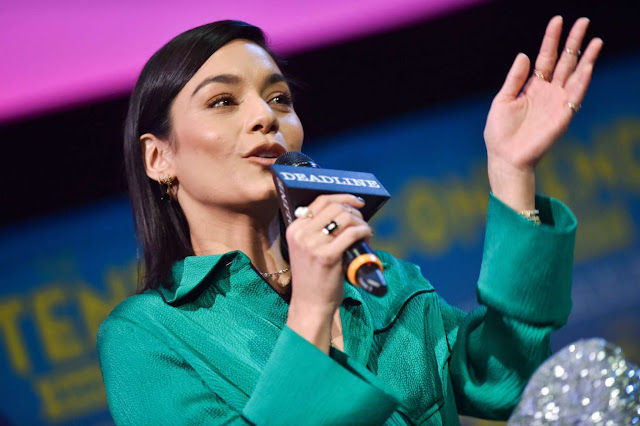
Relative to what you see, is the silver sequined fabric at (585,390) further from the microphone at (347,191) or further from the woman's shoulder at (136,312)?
the woman's shoulder at (136,312)

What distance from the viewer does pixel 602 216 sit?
282 centimetres

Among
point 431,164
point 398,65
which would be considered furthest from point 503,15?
point 431,164

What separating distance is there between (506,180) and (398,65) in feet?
5.30

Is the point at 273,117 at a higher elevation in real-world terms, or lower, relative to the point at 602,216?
higher

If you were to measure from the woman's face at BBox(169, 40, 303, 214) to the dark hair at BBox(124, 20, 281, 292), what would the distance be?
0.03 meters

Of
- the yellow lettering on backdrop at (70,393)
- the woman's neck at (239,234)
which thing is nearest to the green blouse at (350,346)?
the woman's neck at (239,234)

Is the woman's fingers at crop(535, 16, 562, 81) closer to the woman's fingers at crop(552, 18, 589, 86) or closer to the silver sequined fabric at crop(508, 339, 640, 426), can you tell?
the woman's fingers at crop(552, 18, 589, 86)

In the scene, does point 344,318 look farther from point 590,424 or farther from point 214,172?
point 590,424

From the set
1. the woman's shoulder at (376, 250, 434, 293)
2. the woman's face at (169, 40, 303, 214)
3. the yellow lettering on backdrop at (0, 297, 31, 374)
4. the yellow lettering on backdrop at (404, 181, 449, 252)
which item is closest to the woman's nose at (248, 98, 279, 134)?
the woman's face at (169, 40, 303, 214)

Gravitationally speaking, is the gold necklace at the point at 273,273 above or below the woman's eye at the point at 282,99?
below

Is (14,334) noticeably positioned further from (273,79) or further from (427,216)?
(273,79)

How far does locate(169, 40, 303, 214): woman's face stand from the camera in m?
1.45

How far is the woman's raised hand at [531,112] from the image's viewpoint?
1250 millimetres

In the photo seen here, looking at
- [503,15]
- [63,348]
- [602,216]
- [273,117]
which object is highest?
[273,117]
